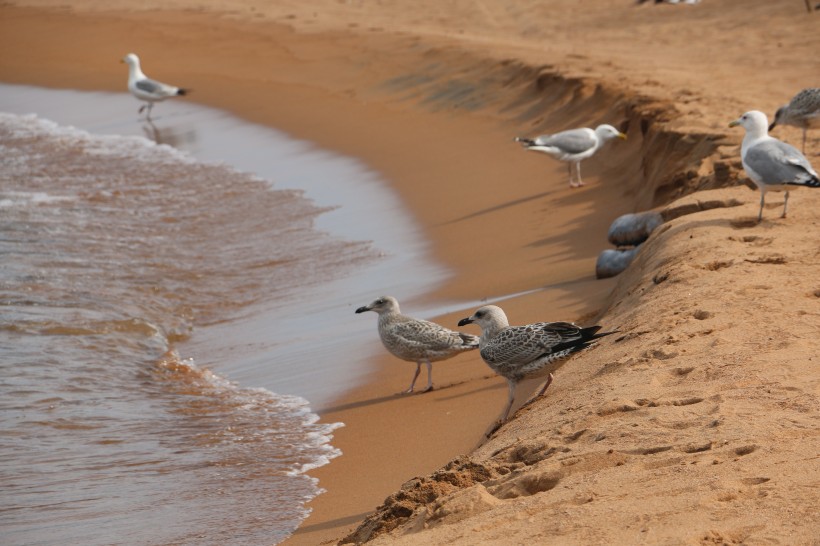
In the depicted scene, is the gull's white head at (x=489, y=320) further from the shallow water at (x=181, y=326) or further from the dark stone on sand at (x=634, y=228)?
the dark stone on sand at (x=634, y=228)

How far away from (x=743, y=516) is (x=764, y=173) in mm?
4929

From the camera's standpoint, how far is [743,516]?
3867 millimetres

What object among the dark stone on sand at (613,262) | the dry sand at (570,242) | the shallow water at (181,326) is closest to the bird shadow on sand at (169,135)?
the shallow water at (181,326)

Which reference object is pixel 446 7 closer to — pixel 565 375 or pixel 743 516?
pixel 565 375

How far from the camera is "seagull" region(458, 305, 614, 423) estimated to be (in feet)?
21.1

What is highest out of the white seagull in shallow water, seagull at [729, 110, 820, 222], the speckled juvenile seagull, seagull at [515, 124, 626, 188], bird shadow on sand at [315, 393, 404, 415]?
the white seagull in shallow water

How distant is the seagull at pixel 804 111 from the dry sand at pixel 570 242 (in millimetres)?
754

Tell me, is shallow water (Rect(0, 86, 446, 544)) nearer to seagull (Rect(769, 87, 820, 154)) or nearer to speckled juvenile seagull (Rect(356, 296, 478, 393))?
speckled juvenile seagull (Rect(356, 296, 478, 393))

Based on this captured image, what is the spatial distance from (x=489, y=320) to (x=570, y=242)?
413 centimetres

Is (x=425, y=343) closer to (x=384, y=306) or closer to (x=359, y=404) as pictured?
(x=359, y=404)

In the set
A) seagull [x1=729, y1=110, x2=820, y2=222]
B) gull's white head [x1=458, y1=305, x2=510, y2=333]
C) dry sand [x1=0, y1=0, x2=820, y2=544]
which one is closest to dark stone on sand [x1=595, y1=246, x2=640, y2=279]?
dry sand [x1=0, y1=0, x2=820, y2=544]

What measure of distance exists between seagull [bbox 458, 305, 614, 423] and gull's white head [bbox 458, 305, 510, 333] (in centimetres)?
31

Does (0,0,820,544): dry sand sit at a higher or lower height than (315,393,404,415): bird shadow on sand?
higher

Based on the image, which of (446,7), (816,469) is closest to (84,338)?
(816,469)
